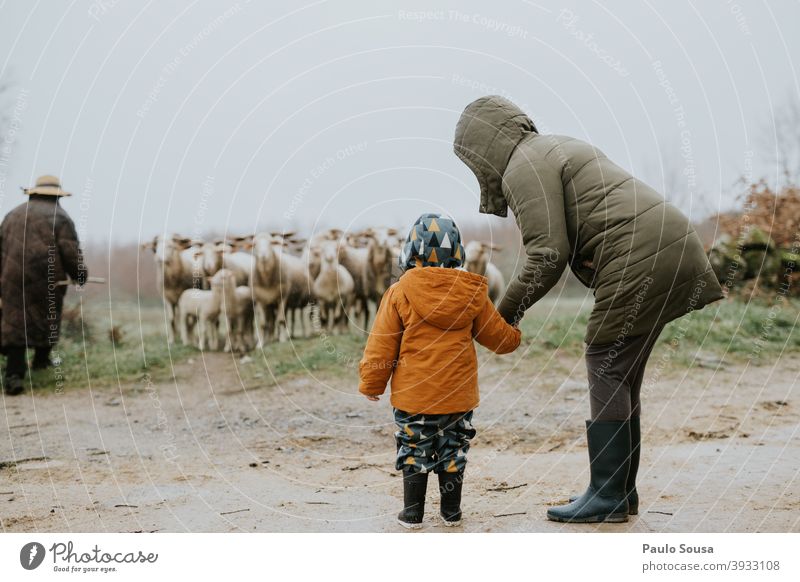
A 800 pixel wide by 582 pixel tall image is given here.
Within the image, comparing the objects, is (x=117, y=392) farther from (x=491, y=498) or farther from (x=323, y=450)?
(x=491, y=498)

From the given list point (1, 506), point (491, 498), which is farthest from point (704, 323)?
point (1, 506)

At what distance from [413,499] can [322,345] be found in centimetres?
515

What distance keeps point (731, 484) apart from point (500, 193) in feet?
6.39

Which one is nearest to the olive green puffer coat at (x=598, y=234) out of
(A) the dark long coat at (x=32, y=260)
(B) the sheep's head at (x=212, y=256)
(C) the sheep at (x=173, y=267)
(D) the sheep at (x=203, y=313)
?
(A) the dark long coat at (x=32, y=260)

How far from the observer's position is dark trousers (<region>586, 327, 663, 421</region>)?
140 inches

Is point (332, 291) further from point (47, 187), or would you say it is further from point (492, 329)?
point (492, 329)

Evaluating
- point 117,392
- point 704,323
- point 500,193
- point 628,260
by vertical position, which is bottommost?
point 117,392

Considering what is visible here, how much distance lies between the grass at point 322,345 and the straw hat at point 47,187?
1637mm

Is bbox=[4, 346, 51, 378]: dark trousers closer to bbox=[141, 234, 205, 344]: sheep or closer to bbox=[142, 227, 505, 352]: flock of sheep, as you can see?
bbox=[142, 227, 505, 352]: flock of sheep

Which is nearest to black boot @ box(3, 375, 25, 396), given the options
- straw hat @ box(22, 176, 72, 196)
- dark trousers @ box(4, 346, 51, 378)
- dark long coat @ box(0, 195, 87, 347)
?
dark trousers @ box(4, 346, 51, 378)

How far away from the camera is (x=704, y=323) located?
29.1 ft

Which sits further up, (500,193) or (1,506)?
(500,193)

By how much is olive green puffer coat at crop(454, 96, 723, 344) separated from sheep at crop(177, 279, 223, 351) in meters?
5.75

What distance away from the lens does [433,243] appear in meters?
3.54
